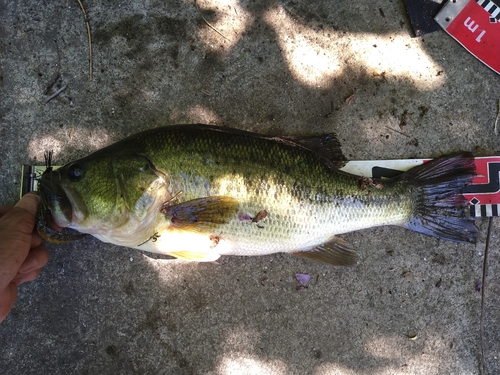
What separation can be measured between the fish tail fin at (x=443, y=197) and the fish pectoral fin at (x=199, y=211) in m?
1.34

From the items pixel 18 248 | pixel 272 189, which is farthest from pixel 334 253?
pixel 18 248

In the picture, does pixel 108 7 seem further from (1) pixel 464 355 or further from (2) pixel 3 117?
(1) pixel 464 355

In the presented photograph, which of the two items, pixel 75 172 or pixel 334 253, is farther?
pixel 334 253

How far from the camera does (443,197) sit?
2.65 m

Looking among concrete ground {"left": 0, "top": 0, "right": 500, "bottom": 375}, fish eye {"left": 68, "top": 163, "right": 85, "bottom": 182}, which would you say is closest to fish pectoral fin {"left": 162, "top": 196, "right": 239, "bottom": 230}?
fish eye {"left": 68, "top": 163, "right": 85, "bottom": 182}

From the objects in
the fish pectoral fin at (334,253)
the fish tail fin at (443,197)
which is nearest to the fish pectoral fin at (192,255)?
the fish pectoral fin at (334,253)

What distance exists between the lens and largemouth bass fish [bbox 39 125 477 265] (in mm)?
2207

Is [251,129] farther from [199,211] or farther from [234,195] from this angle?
[199,211]

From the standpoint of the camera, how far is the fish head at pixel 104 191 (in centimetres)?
219

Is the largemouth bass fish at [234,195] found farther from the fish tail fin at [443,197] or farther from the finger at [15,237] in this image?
the finger at [15,237]

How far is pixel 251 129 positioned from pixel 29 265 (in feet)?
6.22

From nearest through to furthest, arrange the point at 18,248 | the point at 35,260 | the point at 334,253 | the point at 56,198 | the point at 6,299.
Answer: the point at 56,198 < the point at 18,248 < the point at 6,299 < the point at 35,260 < the point at 334,253

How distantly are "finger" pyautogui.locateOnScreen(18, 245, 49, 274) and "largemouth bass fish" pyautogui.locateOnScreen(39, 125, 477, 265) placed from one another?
0.57 metres

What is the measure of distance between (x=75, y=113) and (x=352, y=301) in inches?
105
